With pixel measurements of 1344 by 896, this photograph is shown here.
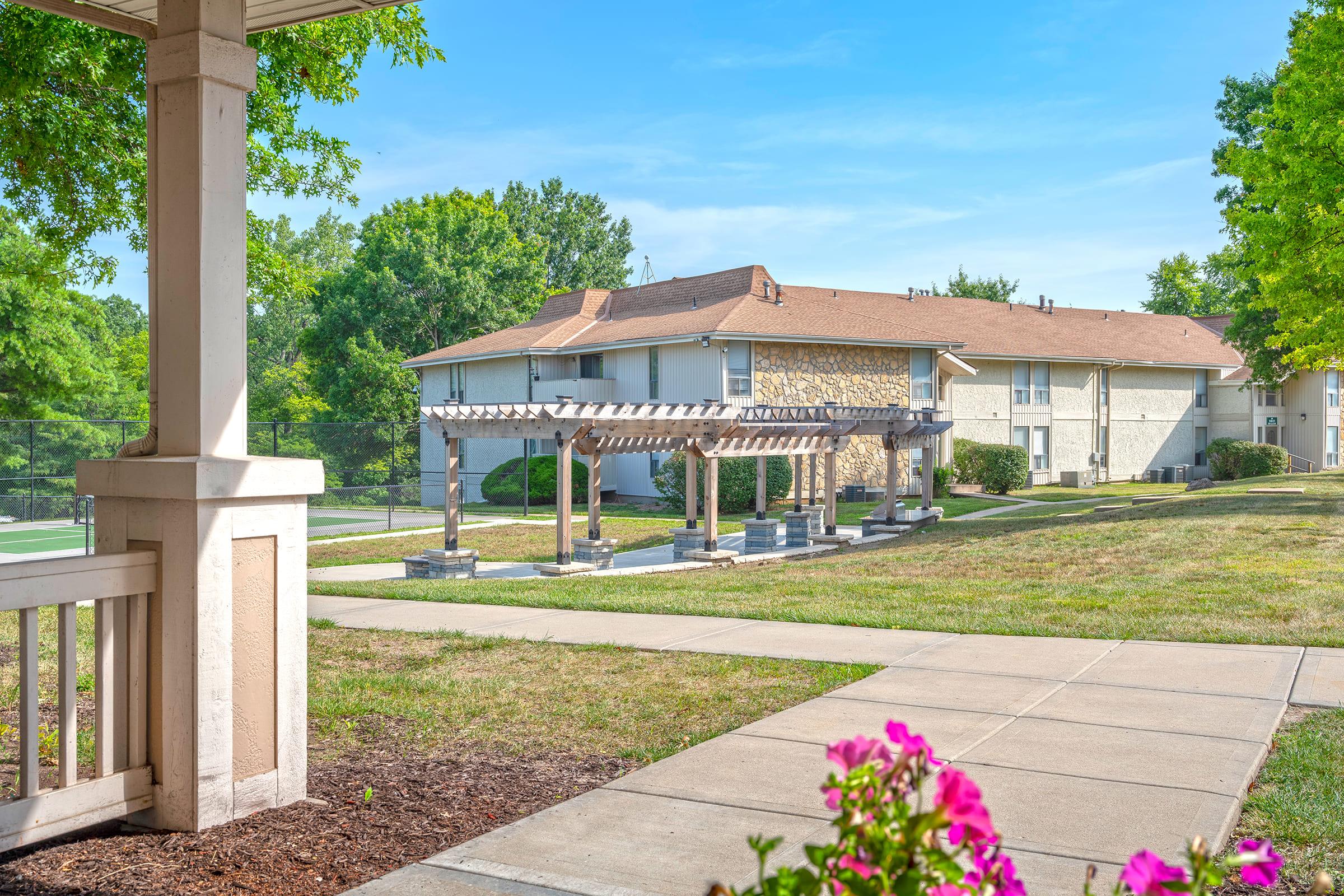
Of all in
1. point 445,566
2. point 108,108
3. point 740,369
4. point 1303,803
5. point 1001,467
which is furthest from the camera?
point 1001,467

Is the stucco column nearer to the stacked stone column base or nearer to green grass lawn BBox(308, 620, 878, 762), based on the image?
green grass lawn BBox(308, 620, 878, 762)

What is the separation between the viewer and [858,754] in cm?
162

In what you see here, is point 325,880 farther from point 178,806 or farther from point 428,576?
point 428,576

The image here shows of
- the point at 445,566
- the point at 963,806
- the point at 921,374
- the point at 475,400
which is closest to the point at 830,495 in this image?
the point at 445,566

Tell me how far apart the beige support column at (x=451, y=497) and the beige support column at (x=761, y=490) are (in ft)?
19.8

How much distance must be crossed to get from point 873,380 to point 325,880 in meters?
30.5

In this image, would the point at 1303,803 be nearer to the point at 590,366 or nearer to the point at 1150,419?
the point at 590,366

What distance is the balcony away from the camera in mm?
33031

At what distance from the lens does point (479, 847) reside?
386cm

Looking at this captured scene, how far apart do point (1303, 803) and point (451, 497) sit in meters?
12.7

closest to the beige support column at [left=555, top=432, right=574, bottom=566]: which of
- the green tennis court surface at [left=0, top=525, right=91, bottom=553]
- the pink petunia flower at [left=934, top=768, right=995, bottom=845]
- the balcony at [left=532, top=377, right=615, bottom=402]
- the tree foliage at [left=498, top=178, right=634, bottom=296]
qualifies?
the green tennis court surface at [left=0, top=525, right=91, bottom=553]

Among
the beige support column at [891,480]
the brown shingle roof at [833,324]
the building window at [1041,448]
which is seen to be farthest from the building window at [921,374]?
the beige support column at [891,480]

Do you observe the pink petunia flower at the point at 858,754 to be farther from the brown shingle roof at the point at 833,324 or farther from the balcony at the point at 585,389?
the balcony at the point at 585,389

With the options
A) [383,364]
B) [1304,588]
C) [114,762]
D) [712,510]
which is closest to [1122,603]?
[1304,588]
